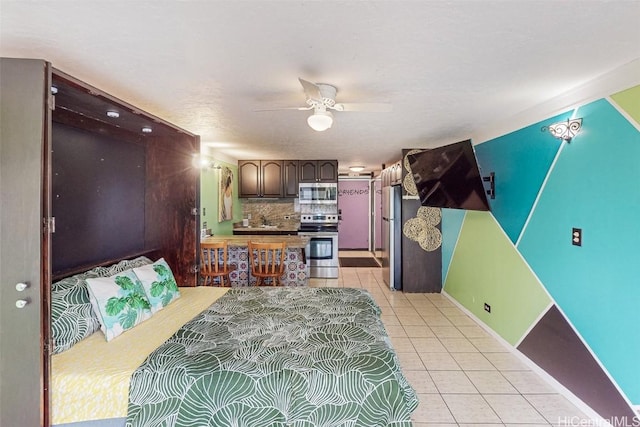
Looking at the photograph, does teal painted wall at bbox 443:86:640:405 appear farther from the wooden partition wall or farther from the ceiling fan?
the wooden partition wall

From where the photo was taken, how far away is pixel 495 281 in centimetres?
319

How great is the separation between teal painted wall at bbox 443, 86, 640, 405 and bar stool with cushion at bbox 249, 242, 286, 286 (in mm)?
2413

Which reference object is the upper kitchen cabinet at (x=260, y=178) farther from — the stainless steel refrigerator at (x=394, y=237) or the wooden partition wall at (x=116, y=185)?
the wooden partition wall at (x=116, y=185)

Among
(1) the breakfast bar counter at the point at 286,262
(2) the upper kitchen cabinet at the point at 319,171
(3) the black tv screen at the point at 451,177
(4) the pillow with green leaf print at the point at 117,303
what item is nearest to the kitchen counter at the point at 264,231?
(2) the upper kitchen cabinet at the point at 319,171

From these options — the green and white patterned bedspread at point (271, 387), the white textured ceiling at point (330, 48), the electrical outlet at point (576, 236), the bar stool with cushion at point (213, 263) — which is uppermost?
the white textured ceiling at point (330, 48)

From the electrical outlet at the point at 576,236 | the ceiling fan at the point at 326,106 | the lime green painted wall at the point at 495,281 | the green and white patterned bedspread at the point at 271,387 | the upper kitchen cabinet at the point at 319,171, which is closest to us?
the green and white patterned bedspread at the point at 271,387

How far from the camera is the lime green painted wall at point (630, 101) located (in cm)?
172

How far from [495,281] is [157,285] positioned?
324 cm

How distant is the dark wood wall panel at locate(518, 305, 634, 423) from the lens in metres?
1.90

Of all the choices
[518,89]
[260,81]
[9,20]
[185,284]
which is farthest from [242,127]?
[518,89]

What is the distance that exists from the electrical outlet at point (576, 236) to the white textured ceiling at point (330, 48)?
3.41 ft

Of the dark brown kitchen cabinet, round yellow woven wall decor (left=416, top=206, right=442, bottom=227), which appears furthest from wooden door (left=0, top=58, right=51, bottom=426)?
the dark brown kitchen cabinet

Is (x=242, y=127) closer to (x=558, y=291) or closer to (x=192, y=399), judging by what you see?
(x=192, y=399)

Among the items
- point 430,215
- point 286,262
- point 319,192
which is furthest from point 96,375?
point 319,192
